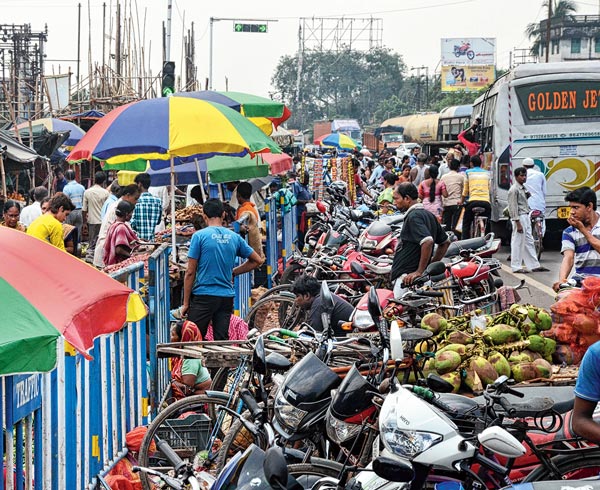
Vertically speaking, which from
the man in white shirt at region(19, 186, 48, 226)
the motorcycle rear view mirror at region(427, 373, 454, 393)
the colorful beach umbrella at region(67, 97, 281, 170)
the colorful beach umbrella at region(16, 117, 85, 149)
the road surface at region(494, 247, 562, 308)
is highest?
the colorful beach umbrella at region(16, 117, 85, 149)

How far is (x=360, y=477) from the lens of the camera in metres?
4.44

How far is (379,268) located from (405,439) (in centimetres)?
667

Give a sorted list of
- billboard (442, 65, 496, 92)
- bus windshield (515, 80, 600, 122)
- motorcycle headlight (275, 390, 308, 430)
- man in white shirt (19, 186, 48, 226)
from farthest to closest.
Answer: billboard (442, 65, 496, 92)
bus windshield (515, 80, 600, 122)
man in white shirt (19, 186, 48, 226)
motorcycle headlight (275, 390, 308, 430)

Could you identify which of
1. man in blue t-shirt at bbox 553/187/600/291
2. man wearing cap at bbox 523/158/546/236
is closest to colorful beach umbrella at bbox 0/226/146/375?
man in blue t-shirt at bbox 553/187/600/291

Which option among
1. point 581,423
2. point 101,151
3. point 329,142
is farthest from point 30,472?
point 329,142

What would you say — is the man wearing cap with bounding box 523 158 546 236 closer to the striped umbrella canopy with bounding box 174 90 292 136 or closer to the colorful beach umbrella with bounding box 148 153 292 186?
the striped umbrella canopy with bounding box 174 90 292 136

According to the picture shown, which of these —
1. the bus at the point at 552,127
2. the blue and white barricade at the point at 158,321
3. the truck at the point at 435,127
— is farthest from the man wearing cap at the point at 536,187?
the truck at the point at 435,127

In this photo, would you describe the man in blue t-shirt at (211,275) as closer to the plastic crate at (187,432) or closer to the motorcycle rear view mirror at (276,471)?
the plastic crate at (187,432)

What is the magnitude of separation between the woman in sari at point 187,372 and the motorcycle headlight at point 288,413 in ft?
6.94

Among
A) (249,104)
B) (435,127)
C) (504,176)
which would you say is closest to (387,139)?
(435,127)

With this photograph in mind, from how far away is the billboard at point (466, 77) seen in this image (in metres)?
77.1

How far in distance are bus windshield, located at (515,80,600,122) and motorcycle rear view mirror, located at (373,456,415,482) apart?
52.4 feet

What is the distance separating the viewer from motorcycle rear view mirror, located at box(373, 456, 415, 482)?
3910mm

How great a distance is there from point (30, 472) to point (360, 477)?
5.12 feet
